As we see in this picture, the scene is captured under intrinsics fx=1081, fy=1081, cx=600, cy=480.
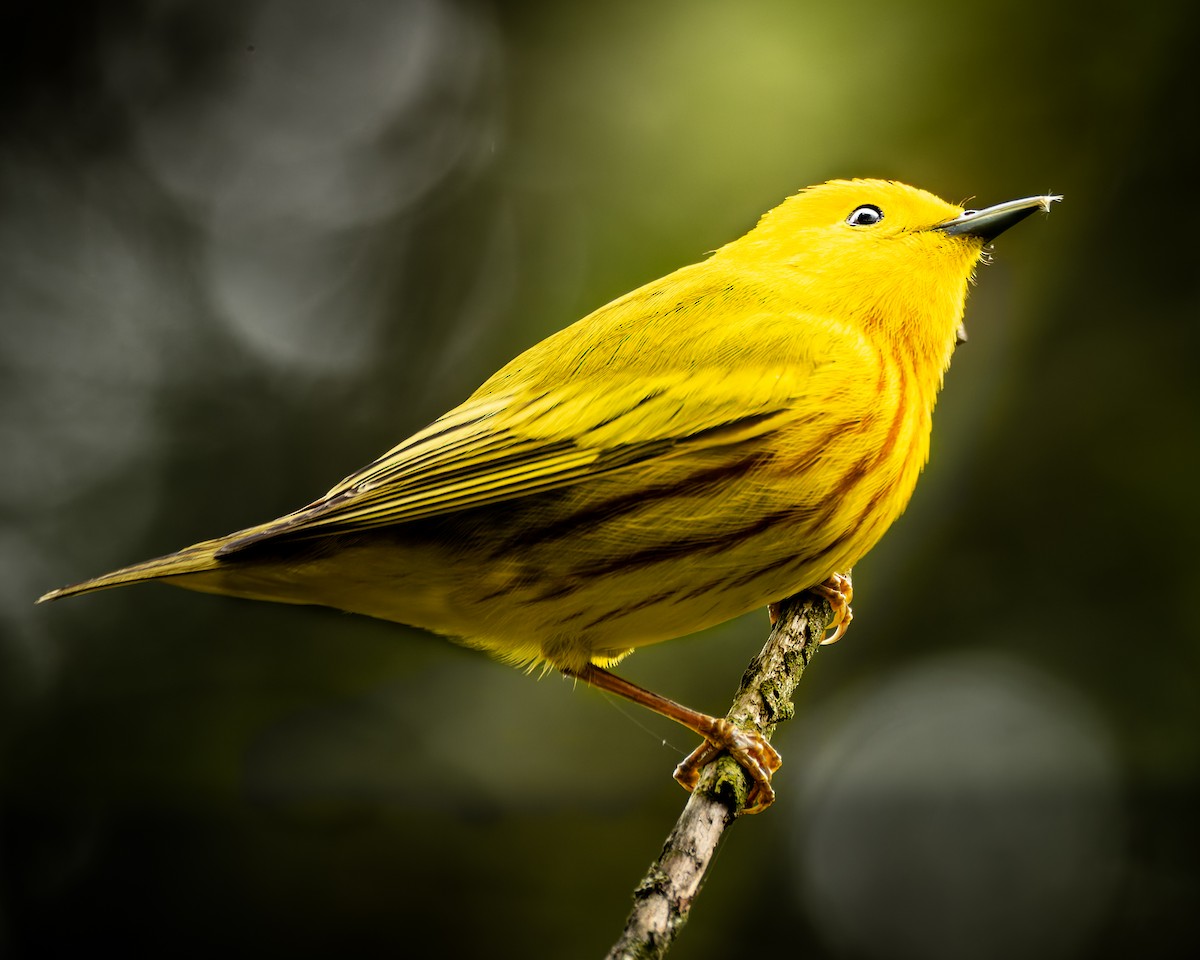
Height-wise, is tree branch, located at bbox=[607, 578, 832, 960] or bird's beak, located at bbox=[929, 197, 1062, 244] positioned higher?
bird's beak, located at bbox=[929, 197, 1062, 244]

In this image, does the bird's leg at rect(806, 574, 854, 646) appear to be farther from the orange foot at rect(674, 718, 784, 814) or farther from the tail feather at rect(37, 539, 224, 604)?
the tail feather at rect(37, 539, 224, 604)

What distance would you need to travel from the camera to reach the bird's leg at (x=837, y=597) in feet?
11.0

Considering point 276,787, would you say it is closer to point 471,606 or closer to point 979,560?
point 471,606

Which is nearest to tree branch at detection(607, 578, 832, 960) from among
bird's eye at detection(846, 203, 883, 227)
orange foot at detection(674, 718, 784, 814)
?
orange foot at detection(674, 718, 784, 814)

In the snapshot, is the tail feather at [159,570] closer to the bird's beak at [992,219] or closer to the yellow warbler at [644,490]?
the yellow warbler at [644,490]

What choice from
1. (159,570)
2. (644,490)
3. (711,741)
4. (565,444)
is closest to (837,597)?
(711,741)

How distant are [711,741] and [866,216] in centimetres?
168

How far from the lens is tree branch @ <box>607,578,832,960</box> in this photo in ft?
7.04

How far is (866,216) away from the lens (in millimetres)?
3383

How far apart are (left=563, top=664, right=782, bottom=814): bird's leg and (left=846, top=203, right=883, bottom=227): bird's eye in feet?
5.22

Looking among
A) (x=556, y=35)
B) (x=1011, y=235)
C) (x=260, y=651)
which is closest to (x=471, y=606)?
(x=260, y=651)

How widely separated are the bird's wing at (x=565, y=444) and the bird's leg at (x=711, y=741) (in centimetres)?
66

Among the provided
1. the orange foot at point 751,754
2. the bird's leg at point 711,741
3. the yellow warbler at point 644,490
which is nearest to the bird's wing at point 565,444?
the yellow warbler at point 644,490

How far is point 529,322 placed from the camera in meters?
4.49
